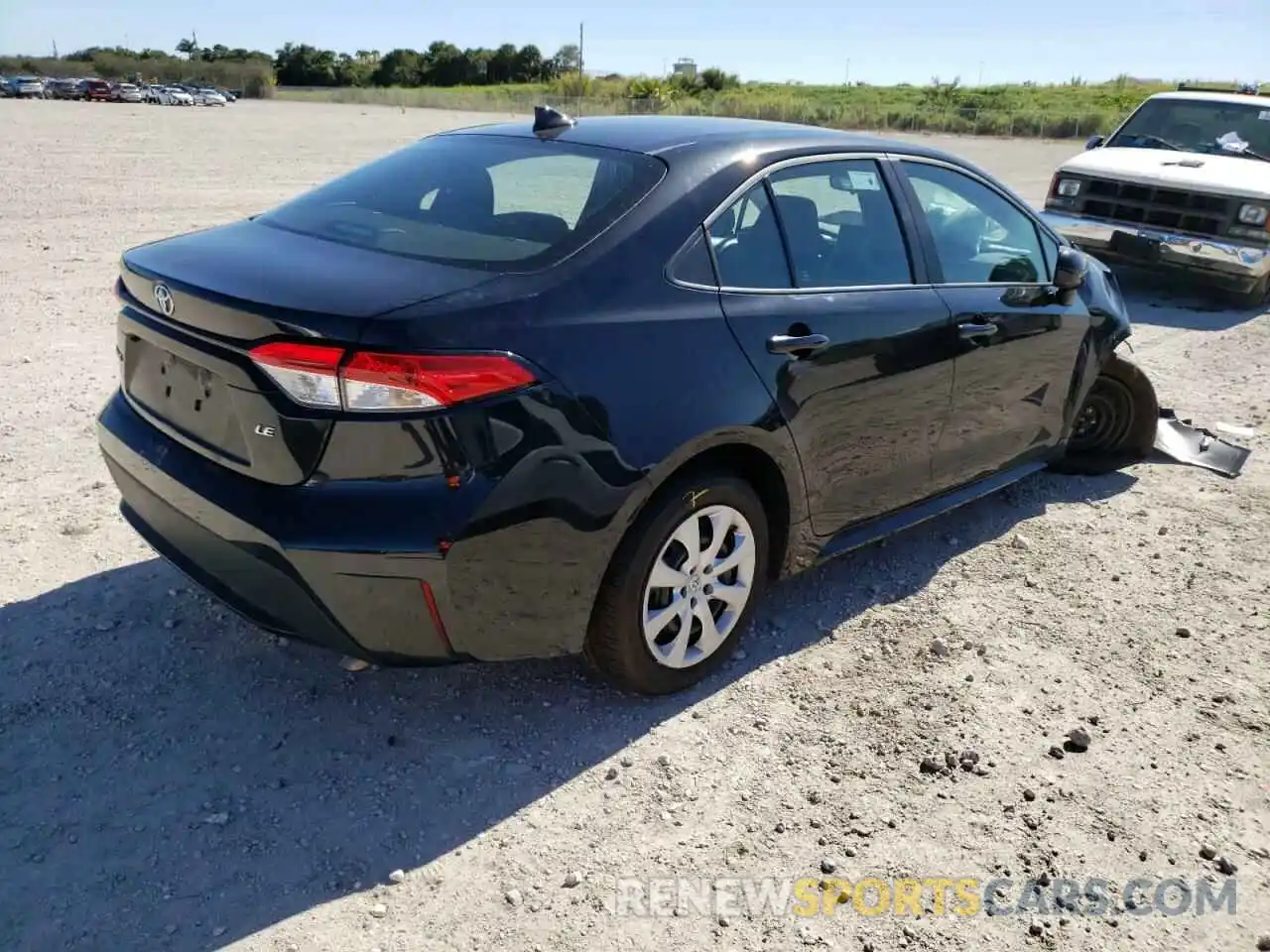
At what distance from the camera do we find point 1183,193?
31.7 feet

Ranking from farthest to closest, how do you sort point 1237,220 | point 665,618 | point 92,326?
point 1237,220
point 92,326
point 665,618

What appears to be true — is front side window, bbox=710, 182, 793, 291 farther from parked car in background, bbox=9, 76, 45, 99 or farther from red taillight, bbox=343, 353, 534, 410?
parked car in background, bbox=9, 76, 45, 99

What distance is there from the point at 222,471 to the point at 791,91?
322 ft

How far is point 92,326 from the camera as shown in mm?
7094

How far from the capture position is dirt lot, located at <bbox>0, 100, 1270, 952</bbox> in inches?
101

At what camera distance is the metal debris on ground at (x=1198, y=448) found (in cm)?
569

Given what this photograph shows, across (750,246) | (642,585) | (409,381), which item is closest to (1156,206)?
(750,246)

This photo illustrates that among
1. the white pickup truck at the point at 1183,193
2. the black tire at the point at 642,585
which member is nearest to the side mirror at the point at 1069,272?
the black tire at the point at 642,585

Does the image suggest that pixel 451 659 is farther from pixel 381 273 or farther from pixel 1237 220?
pixel 1237 220

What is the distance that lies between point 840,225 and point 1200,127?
9156 millimetres

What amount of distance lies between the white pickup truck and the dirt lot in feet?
19.1

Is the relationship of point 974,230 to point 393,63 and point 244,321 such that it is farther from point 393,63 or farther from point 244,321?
point 393,63

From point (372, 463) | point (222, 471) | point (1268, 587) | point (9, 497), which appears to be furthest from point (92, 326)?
point (1268, 587)

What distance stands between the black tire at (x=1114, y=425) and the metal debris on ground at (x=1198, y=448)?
0.71 feet
